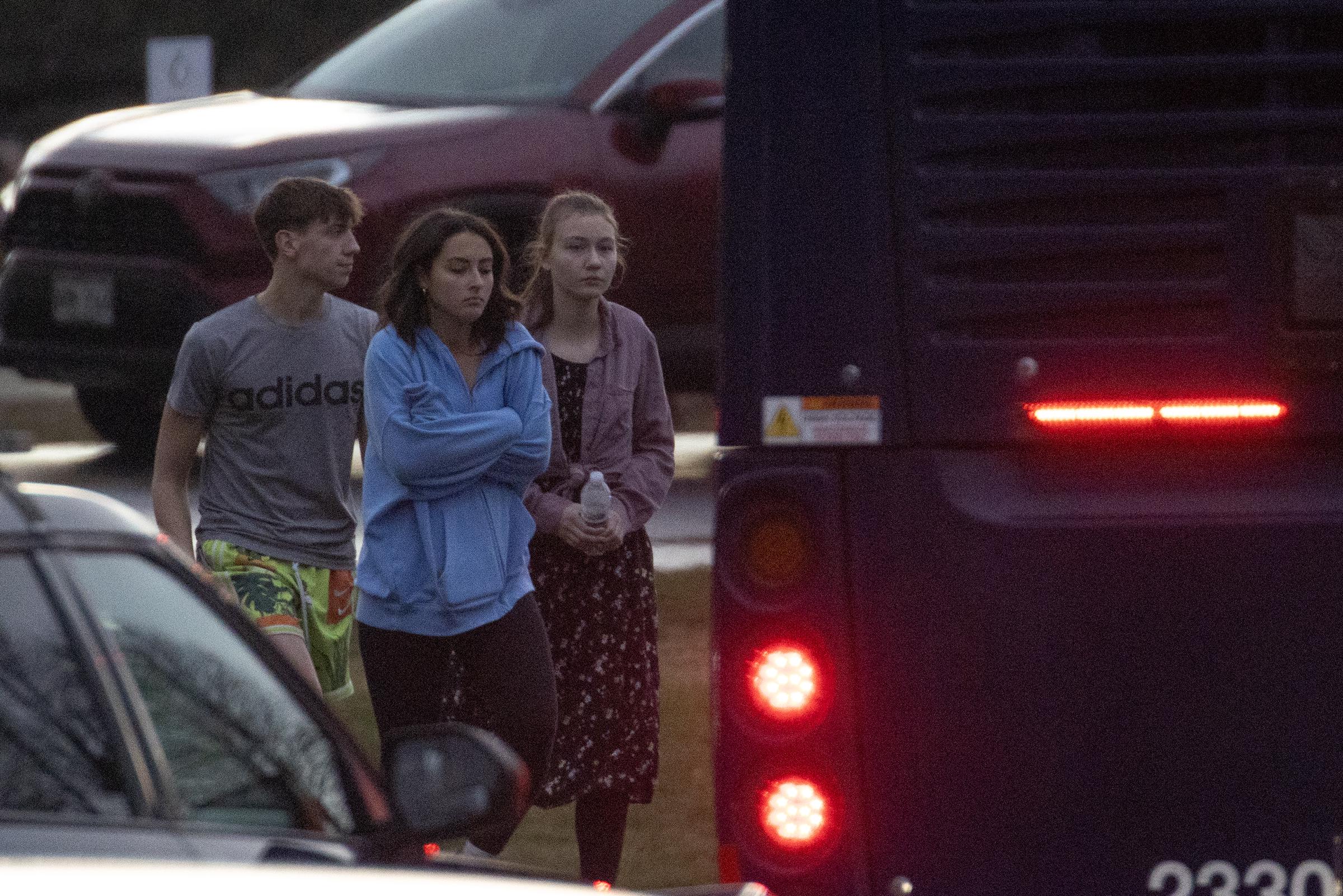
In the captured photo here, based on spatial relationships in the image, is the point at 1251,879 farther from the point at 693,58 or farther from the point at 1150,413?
the point at 693,58

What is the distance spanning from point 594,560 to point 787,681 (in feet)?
6.02

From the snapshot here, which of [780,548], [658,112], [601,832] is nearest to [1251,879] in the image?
[780,548]

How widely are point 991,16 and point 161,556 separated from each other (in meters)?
1.73

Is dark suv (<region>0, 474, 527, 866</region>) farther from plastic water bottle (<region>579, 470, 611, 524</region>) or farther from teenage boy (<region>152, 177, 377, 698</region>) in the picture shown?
plastic water bottle (<region>579, 470, 611, 524</region>)

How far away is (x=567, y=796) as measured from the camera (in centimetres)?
571

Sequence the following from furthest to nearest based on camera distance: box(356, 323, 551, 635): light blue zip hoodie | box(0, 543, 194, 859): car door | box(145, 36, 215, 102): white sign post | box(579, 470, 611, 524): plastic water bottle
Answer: box(145, 36, 215, 102): white sign post < box(579, 470, 611, 524): plastic water bottle < box(356, 323, 551, 635): light blue zip hoodie < box(0, 543, 194, 859): car door

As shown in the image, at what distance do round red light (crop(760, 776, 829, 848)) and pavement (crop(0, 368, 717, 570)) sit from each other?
3.86 meters

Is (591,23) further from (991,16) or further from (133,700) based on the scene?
(133,700)

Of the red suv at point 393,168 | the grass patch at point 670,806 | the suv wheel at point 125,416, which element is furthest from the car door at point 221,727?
the suv wheel at point 125,416

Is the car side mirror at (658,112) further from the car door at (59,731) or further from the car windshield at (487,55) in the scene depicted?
the car door at (59,731)

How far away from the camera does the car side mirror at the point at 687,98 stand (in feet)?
34.2

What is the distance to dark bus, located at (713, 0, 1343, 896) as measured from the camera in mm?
3871

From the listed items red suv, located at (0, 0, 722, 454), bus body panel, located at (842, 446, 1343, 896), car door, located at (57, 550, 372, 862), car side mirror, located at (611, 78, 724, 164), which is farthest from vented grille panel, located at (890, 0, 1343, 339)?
car side mirror, located at (611, 78, 724, 164)

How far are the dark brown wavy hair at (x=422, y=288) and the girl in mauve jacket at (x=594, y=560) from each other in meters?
0.31
